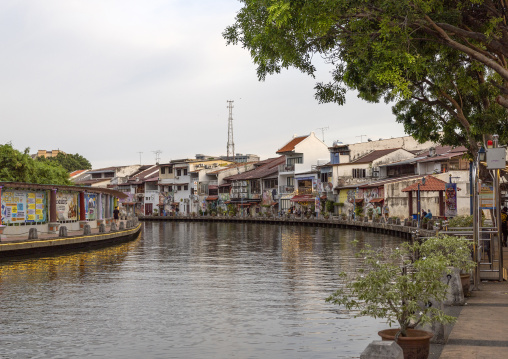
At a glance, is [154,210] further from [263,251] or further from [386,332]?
[386,332]

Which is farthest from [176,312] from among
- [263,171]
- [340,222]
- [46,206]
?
[263,171]

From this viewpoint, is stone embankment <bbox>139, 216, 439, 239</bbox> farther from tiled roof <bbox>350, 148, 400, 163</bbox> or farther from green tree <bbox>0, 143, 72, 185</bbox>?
green tree <bbox>0, 143, 72, 185</bbox>

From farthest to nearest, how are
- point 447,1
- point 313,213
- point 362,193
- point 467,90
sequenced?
point 313,213 < point 362,193 < point 467,90 < point 447,1

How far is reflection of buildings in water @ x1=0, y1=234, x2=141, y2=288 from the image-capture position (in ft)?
77.0

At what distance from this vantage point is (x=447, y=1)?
16188 millimetres

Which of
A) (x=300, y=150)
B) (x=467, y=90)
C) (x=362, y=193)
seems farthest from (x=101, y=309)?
(x=300, y=150)

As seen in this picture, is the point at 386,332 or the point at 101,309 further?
the point at 101,309

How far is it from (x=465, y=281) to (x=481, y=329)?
11.6ft

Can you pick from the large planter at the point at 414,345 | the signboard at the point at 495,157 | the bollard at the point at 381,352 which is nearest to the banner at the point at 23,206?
the signboard at the point at 495,157

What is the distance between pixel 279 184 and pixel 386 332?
87.4 metres

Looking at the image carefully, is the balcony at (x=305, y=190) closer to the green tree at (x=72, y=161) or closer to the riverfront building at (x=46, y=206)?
the riverfront building at (x=46, y=206)

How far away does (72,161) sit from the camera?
140 metres

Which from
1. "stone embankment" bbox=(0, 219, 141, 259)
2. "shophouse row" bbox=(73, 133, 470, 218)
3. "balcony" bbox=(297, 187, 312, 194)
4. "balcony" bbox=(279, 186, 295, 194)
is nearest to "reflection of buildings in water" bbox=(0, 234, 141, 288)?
"stone embankment" bbox=(0, 219, 141, 259)

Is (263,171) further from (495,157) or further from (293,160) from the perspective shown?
(495,157)
